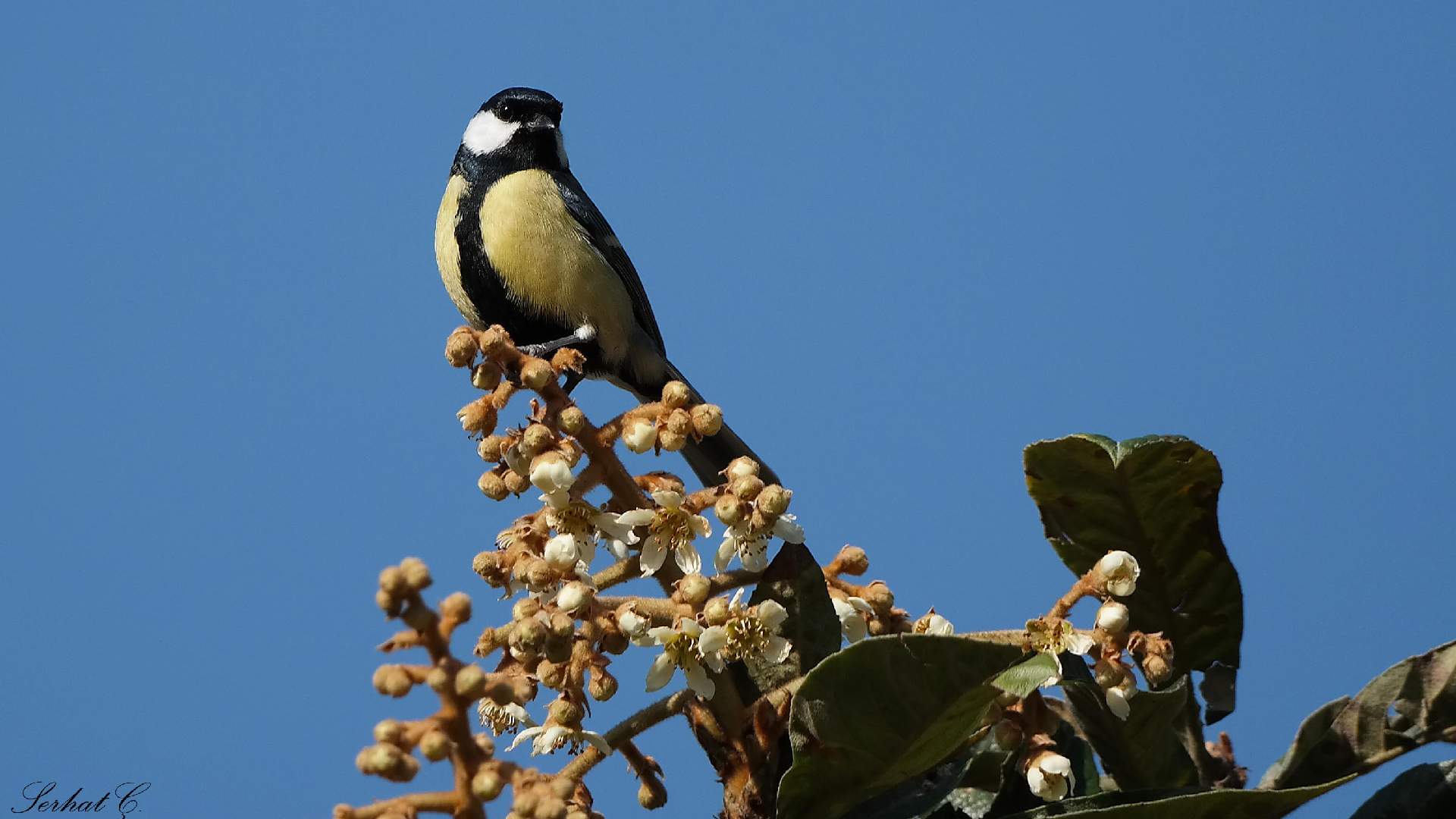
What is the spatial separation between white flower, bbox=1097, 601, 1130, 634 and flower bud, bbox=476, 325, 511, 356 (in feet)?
2.58

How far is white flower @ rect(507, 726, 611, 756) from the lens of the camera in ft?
4.88

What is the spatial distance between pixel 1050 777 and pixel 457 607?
760 mm

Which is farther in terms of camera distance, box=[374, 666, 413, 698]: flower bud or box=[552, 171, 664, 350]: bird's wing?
box=[552, 171, 664, 350]: bird's wing

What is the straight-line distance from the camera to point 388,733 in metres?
1.13

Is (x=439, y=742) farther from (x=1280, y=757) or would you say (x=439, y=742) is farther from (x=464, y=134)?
→ (x=464, y=134)

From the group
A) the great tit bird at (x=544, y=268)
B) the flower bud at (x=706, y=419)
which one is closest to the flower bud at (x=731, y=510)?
the flower bud at (x=706, y=419)

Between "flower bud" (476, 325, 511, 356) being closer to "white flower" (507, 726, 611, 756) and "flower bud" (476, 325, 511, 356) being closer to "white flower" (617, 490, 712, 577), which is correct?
"white flower" (617, 490, 712, 577)

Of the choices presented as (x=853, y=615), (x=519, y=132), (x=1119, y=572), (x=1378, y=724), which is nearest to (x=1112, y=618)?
(x=1119, y=572)

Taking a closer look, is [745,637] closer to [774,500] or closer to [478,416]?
[774,500]

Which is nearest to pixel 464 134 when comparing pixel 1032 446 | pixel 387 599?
pixel 1032 446

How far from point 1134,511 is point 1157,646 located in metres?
0.44

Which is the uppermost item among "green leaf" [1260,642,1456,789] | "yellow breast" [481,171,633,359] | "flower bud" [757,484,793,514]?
"yellow breast" [481,171,633,359]

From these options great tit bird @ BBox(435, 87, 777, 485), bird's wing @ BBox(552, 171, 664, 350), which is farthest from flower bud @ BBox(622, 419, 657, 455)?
bird's wing @ BBox(552, 171, 664, 350)

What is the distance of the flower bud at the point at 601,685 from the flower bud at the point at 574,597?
0.30 ft
